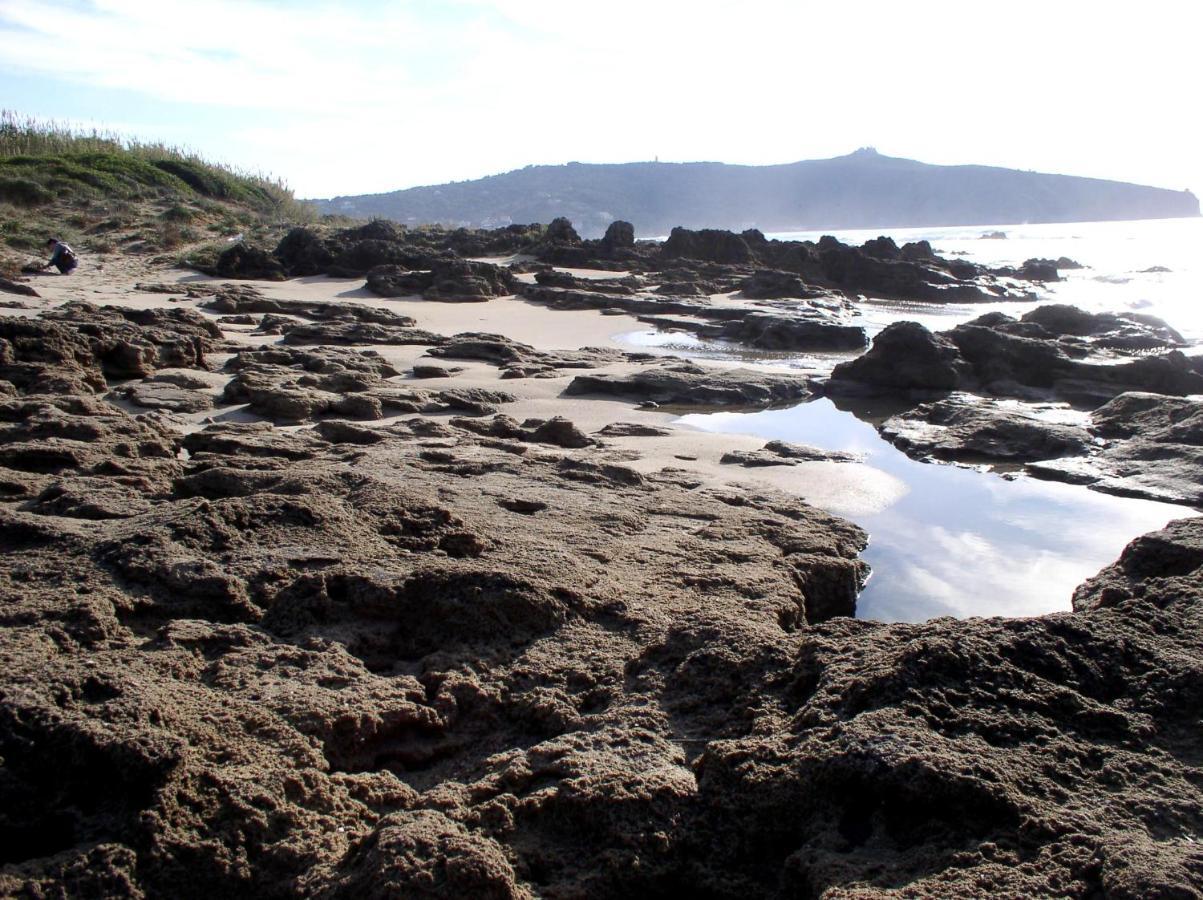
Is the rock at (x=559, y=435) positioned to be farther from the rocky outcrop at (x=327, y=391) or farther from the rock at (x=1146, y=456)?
the rock at (x=1146, y=456)

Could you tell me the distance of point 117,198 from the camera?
2127cm

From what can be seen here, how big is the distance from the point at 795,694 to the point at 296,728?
4.24 feet

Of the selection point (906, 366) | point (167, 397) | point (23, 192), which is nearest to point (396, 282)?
point (23, 192)

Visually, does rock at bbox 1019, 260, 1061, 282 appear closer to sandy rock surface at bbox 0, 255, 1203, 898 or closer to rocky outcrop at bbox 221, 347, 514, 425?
rocky outcrop at bbox 221, 347, 514, 425

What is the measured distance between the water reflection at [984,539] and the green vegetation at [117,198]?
51.3ft

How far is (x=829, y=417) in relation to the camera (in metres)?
9.52

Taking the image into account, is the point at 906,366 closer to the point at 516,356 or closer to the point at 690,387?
the point at 690,387

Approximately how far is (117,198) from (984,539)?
21287 millimetres

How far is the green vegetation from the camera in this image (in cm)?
1839

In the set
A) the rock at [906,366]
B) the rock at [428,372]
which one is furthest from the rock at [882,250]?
the rock at [428,372]

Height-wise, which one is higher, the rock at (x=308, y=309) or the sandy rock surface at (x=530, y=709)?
the rock at (x=308, y=309)

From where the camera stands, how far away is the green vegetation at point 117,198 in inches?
724

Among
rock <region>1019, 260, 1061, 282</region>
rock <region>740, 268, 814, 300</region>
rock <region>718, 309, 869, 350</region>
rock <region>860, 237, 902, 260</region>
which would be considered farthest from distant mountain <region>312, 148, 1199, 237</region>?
rock <region>718, 309, 869, 350</region>

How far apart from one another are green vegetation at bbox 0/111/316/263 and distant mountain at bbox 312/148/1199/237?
71.5m
